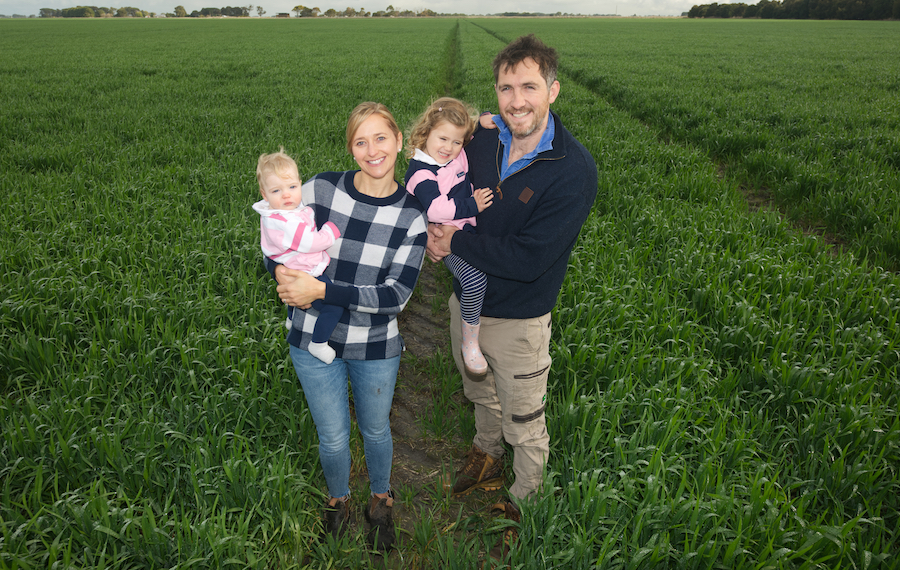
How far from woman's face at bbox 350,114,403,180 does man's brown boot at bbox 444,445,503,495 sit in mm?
1764

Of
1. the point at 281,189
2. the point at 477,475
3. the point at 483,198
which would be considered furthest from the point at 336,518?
the point at 483,198

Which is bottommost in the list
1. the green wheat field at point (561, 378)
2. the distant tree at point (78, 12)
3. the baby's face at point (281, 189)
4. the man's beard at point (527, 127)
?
the green wheat field at point (561, 378)

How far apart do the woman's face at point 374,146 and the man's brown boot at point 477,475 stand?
1.76 meters

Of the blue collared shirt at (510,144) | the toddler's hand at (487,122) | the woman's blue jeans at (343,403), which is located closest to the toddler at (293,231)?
the woman's blue jeans at (343,403)

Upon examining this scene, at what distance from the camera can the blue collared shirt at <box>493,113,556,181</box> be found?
213 cm

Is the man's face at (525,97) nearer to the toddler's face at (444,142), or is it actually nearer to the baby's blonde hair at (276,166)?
the toddler's face at (444,142)

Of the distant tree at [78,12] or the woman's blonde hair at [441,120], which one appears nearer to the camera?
the woman's blonde hair at [441,120]

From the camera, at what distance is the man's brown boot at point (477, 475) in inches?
109

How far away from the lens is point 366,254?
82.1 inches

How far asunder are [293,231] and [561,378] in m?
2.20

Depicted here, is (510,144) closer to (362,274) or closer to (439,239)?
(439,239)

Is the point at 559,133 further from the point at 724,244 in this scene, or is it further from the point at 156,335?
the point at 724,244

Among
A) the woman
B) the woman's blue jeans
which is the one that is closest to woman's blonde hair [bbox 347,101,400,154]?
the woman

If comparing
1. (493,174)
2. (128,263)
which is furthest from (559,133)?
(128,263)
